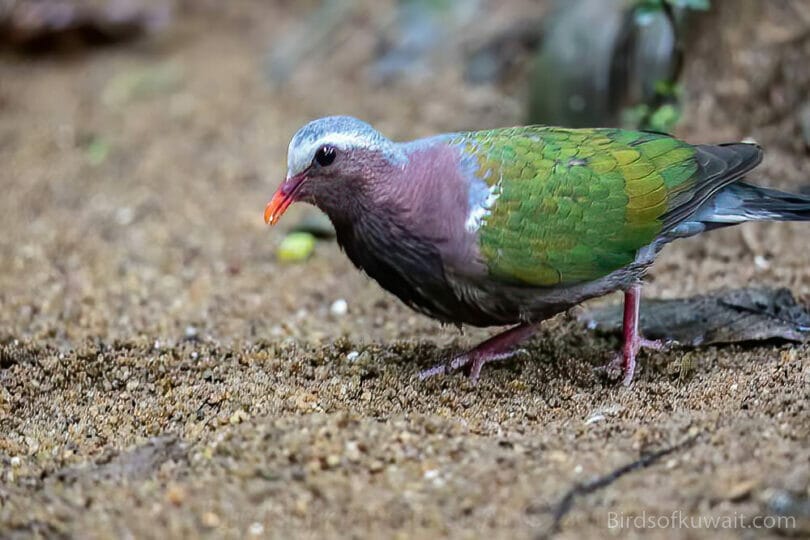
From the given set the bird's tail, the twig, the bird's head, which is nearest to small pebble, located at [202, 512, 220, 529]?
the twig

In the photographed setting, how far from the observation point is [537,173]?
3.58 meters

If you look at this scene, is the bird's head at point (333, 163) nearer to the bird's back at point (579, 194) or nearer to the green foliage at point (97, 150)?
the bird's back at point (579, 194)

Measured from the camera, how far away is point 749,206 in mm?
3982

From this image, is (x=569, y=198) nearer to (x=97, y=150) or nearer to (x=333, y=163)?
(x=333, y=163)

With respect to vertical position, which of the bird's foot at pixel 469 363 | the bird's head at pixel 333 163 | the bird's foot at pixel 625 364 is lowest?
the bird's foot at pixel 469 363

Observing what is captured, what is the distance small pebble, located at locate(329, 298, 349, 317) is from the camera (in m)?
4.84

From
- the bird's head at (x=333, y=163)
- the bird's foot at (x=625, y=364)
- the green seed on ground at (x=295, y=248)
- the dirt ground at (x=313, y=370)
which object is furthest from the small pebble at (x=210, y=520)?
the green seed on ground at (x=295, y=248)

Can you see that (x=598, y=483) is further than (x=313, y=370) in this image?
No

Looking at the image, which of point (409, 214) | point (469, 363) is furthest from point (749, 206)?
point (409, 214)

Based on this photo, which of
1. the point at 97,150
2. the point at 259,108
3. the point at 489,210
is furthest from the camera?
the point at 259,108

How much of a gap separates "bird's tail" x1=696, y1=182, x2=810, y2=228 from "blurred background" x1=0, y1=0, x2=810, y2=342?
739 mm

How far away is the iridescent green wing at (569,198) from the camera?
3490 mm

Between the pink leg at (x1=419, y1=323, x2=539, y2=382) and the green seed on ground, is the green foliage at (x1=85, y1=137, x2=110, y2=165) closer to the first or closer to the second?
the green seed on ground

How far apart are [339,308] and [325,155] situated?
1.52 meters
